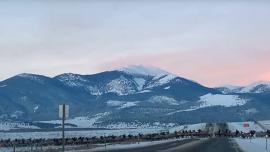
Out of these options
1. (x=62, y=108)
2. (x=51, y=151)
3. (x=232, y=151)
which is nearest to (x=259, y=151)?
(x=232, y=151)

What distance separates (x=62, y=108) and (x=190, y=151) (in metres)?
23.3

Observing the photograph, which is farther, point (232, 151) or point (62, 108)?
point (232, 151)

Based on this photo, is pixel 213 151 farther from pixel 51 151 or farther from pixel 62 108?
pixel 62 108

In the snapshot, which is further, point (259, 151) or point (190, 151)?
point (259, 151)

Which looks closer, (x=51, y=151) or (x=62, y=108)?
(x=62, y=108)

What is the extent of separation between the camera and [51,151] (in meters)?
65.5

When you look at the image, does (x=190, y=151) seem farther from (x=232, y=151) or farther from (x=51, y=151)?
(x=51, y=151)

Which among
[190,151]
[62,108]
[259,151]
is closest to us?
[62,108]

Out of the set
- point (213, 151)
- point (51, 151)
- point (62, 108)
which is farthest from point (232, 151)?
point (62, 108)

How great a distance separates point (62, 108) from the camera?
42531 mm

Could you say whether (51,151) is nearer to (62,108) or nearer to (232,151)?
(232,151)

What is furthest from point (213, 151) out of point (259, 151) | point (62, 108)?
point (62, 108)

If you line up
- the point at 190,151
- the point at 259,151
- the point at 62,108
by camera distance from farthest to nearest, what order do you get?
the point at 259,151 < the point at 190,151 < the point at 62,108

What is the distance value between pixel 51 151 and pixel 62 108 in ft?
77.9
